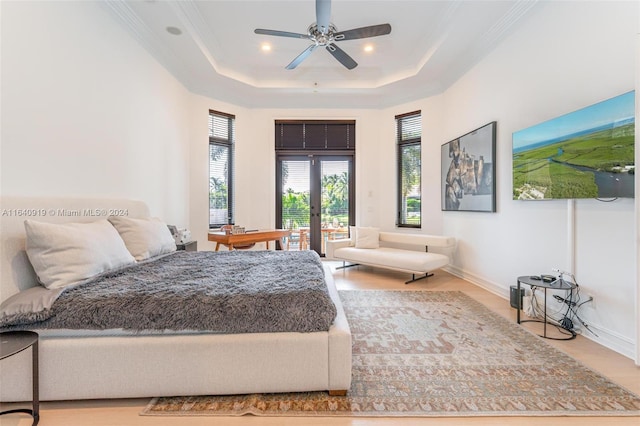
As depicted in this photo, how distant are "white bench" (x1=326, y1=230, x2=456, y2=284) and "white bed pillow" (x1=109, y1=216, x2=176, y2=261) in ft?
8.72

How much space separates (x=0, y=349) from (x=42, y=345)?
287mm

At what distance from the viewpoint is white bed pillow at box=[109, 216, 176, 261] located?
7.70ft

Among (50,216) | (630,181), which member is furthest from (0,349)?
(630,181)

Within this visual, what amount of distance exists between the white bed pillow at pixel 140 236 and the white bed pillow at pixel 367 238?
9.74ft

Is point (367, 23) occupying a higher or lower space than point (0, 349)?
higher

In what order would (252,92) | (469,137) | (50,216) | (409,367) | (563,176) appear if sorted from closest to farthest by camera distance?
1. (409,367)
2. (50,216)
3. (563,176)
4. (469,137)
5. (252,92)

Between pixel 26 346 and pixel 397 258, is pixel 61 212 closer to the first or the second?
pixel 26 346

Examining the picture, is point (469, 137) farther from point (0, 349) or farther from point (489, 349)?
point (0, 349)

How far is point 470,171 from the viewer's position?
3.70 meters

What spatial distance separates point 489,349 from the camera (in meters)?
1.98

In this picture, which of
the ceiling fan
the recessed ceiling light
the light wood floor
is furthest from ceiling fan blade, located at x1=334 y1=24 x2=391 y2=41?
the light wood floor

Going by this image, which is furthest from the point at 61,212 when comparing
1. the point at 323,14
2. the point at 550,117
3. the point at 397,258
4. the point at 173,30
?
the point at 550,117

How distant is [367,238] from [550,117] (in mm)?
2816

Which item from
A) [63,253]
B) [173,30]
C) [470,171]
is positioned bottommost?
[63,253]
